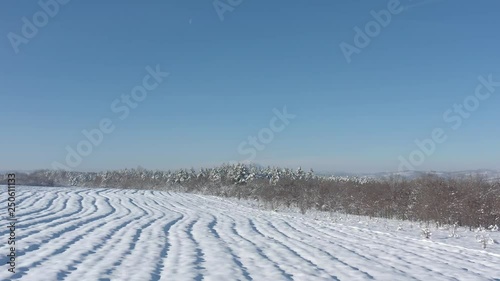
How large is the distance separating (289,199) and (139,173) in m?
78.2

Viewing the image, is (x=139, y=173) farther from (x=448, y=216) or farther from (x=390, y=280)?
(x=390, y=280)

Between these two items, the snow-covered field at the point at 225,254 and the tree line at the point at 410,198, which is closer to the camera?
the snow-covered field at the point at 225,254

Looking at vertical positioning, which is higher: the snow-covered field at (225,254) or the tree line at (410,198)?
the tree line at (410,198)

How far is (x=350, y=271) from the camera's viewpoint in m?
6.16

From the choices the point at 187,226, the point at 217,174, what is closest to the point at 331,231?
the point at 187,226

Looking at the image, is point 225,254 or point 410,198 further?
point 410,198

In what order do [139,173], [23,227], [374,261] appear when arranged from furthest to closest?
[139,173]
[23,227]
[374,261]

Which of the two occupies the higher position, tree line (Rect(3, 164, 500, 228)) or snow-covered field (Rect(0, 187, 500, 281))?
tree line (Rect(3, 164, 500, 228))

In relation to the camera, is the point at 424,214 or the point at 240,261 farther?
the point at 424,214

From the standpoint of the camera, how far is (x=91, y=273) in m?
5.13

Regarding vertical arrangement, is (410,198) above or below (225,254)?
above

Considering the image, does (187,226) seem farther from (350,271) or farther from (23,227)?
(350,271)

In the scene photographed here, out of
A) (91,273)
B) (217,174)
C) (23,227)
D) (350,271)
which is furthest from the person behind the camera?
(217,174)

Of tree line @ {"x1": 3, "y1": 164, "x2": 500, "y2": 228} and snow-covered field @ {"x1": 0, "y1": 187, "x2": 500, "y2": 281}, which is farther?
tree line @ {"x1": 3, "y1": 164, "x2": 500, "y2": 228}
